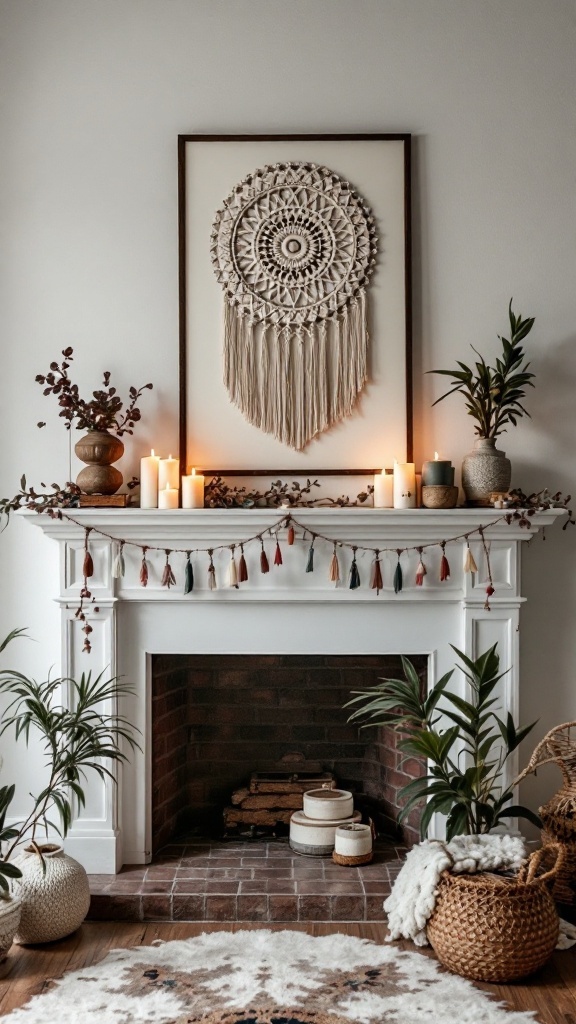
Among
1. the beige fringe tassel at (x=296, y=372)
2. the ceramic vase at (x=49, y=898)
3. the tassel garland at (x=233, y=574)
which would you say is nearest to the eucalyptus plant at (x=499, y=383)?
the beige fringe tassel at (x=296, y=372)

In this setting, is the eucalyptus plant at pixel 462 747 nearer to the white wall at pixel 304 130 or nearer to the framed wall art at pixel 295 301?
the white wall at pixel 304 130

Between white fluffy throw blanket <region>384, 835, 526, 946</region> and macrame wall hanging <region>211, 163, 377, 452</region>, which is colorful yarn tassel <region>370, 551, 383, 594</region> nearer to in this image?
macrame wall hanging <region>211, 163, 377, 452</region>

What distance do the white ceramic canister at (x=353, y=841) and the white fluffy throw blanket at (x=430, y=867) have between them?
33cm

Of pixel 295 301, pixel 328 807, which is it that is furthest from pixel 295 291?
pixel 328 807

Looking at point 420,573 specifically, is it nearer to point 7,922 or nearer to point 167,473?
point 167,473

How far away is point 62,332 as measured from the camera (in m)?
3.34

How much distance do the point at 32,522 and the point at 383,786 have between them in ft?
5.70

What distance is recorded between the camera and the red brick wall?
3.56 metres

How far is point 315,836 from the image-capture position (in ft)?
10.7

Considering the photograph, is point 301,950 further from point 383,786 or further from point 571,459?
point 571,459

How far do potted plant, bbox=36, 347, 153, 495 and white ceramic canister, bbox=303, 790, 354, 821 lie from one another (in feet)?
4.56

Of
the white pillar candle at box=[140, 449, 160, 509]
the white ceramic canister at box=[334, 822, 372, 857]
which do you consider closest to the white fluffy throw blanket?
the white ceramic canister at box=[334, 822, 372, 857]

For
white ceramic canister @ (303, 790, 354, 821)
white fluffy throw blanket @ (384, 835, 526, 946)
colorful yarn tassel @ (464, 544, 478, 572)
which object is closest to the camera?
white fluffy throw blanket @ (384, 835, 526, 946)

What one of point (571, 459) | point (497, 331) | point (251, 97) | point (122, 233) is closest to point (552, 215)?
point (497, 331)
